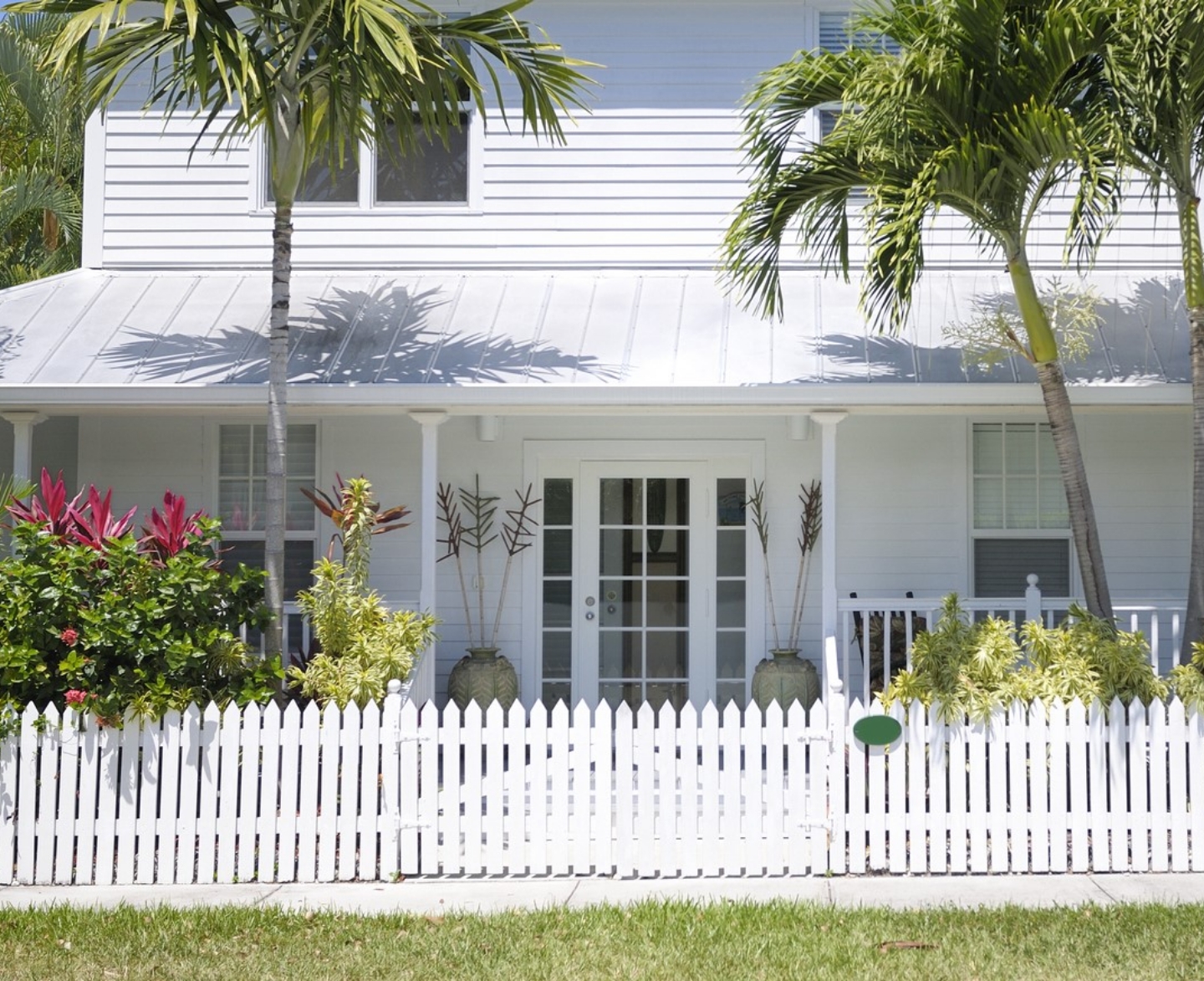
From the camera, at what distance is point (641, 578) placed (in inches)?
415

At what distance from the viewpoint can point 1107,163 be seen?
7.91 m

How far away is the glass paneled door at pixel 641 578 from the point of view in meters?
10.5

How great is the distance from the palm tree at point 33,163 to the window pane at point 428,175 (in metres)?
5.64

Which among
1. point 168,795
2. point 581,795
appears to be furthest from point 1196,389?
Answer: point 168,795

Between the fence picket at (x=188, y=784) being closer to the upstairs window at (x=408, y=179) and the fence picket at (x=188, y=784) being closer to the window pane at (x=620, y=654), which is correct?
the window pane at (x=620, y=654)

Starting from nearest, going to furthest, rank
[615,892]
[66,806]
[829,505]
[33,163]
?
[615,892]
[66,806]
[829,505]
[33,163]

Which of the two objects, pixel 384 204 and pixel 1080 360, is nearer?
pixel 1080 360

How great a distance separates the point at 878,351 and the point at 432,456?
318 centimetres

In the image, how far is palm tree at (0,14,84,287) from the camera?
50.7 ft

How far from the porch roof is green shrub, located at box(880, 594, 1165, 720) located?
1.95 meters

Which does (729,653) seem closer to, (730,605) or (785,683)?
(730,605)

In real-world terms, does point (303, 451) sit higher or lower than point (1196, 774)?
higher

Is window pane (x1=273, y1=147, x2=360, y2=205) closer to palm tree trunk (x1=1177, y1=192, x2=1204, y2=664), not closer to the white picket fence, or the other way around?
the white picket fence

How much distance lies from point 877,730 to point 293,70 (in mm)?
5072
